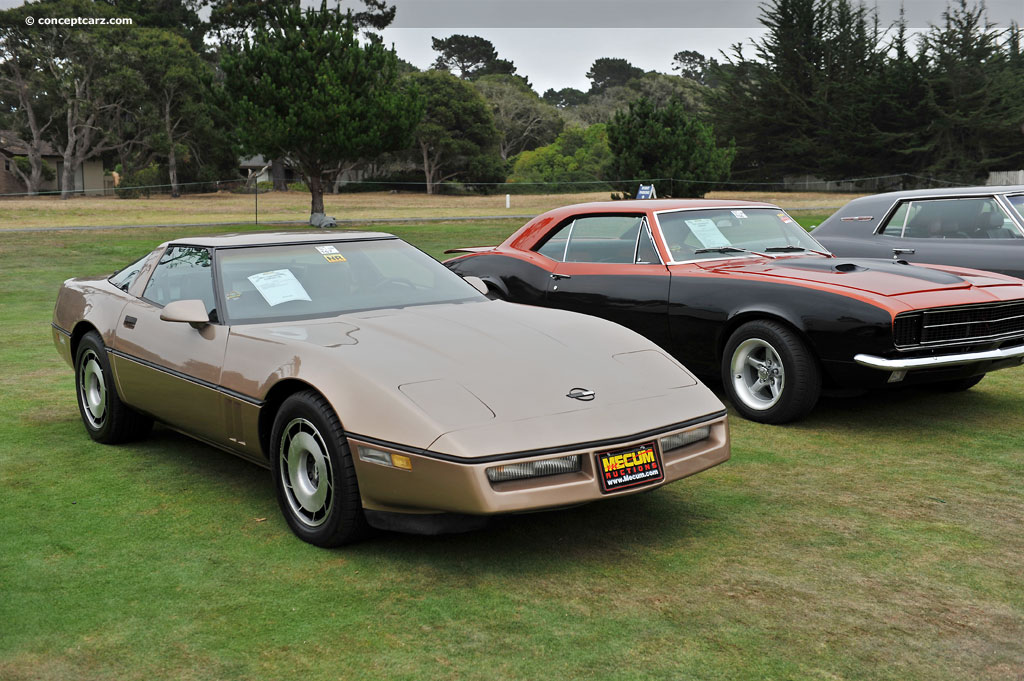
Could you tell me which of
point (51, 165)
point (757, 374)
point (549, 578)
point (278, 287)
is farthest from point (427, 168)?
point (549, 578)

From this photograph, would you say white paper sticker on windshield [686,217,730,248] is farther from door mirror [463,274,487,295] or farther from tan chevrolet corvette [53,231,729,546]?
tan chevrolet corvette [53,231,729,546]

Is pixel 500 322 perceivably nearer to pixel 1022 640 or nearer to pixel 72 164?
pixel 1022 640

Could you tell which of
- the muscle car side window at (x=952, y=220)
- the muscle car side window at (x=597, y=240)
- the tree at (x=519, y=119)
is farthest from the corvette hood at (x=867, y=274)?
the tree at (x=519, y=119)

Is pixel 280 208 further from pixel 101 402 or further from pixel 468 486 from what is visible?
pixel 468 486

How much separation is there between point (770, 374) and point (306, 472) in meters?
3.38

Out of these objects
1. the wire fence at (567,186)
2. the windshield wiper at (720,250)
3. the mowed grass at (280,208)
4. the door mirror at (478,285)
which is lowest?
the door mirror at (478,285)

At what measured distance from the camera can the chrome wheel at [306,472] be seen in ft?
13.1

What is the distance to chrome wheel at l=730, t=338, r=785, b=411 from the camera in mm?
6301

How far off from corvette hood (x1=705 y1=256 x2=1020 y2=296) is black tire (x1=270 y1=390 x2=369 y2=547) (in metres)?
3.52

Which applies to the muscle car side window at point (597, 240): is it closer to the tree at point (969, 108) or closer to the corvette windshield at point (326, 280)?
the corvette windshield at point (326, 280)

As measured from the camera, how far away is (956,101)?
51531mm

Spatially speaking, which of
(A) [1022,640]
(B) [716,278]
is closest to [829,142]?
(B) [716,278]

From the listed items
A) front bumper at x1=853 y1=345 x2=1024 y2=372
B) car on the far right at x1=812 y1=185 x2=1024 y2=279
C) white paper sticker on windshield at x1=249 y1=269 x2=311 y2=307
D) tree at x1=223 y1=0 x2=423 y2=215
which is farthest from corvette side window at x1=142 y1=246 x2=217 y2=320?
tree at x1=223 y1=0 x2=423 y2=215

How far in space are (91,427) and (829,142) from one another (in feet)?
177
